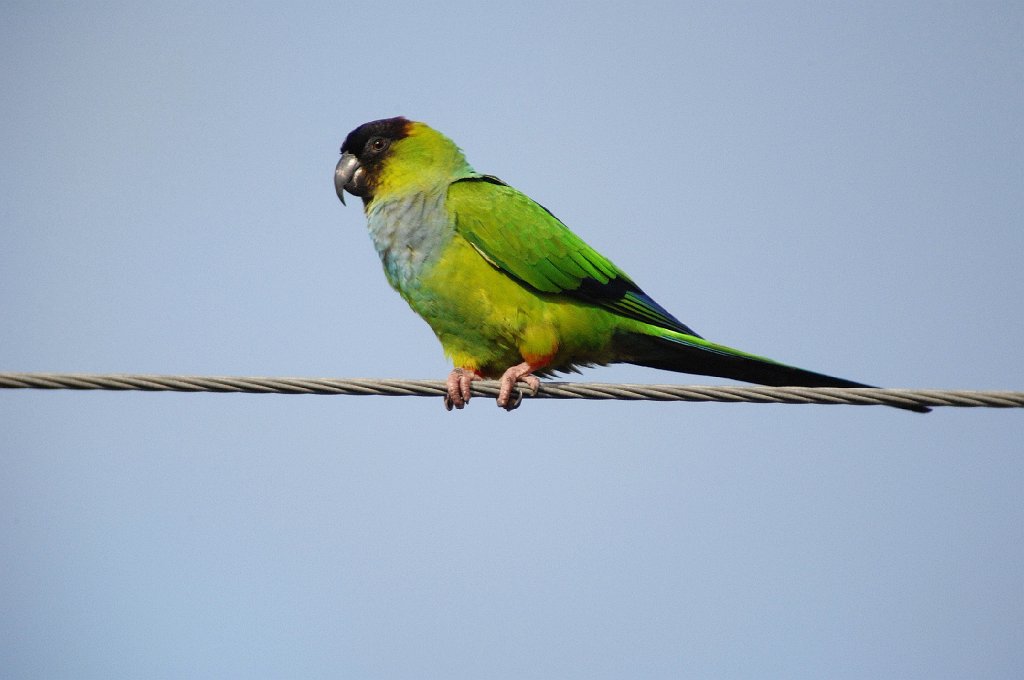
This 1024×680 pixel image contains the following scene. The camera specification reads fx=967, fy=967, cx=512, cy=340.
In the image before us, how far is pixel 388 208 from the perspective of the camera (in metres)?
5.45

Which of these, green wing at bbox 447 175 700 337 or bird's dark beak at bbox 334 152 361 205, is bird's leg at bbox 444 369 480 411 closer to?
green wing at bbox 447 175 700 337

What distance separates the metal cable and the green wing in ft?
4.68

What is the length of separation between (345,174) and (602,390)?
274cm

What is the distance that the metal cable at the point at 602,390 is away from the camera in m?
3.47

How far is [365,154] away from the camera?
5.87m

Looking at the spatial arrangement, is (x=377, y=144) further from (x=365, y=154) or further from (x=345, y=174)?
(x=345, y=174)

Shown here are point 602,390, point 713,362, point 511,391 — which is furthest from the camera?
point 713,362

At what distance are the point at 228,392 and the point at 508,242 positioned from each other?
2.04 meters

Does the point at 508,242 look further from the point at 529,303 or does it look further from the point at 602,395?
the point at 602,395

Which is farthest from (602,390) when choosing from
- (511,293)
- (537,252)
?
(537,252)

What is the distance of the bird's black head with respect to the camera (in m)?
5.81

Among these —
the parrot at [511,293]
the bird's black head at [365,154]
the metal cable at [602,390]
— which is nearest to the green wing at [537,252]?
the parrot at [511,293]

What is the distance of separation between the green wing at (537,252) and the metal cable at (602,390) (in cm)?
143

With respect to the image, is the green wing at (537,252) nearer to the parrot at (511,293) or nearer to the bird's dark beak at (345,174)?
the parrot at (511,293)
